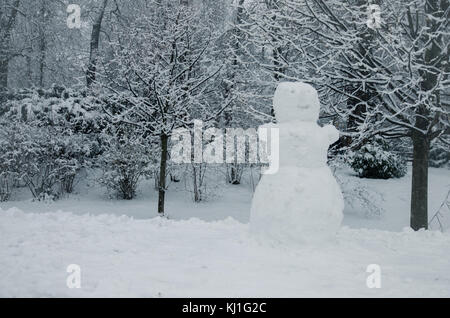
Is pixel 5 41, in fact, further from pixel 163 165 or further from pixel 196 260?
pixel 196 260

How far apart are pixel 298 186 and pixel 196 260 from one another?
57.7 inches

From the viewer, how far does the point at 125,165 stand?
38.4ft

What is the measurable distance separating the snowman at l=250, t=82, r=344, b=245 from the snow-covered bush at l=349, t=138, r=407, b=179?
804cm

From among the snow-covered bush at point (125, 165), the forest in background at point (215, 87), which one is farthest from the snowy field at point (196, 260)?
the snow-covered bush at point (125, 165)

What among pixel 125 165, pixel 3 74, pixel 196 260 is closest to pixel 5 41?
pixel 3 74

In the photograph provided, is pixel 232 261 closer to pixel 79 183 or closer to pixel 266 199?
pixel 266 199

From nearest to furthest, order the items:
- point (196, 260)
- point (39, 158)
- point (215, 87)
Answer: point (196, 260), point (39, 158), point (215, 87)

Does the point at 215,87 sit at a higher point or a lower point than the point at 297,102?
higher

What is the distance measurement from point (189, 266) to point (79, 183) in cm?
948

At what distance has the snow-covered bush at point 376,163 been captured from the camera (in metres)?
A: 13.3

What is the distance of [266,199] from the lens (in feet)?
17.7

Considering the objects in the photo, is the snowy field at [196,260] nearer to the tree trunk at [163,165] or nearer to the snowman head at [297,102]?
the snowman head at [297,102]

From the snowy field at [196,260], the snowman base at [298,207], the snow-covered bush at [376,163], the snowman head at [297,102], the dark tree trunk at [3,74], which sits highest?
the dark tree trunk at [3,74]

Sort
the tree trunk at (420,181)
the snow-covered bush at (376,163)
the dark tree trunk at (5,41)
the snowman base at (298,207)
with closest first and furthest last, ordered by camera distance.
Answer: the snowman base at (298,207) < the tree trunk at (420,181) < the snow-covered bush at (376,163) < the dark tree trunk at (5,41)
